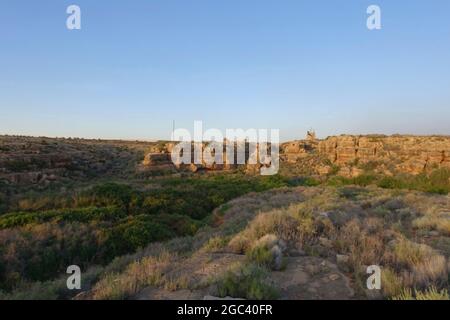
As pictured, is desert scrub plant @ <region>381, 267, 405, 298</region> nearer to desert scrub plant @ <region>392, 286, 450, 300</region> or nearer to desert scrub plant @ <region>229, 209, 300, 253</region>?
desert scrub plant @ <region>392, 286, 450, 300</region>

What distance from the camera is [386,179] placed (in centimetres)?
2756

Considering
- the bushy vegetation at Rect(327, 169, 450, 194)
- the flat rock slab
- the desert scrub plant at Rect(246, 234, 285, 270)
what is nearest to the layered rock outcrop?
the bushy vegetation at Rect(327, 169, 450, 194)

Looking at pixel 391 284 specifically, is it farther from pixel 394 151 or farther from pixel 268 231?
pixel 394 151

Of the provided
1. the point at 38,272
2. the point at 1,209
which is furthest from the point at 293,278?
the point at 1,209

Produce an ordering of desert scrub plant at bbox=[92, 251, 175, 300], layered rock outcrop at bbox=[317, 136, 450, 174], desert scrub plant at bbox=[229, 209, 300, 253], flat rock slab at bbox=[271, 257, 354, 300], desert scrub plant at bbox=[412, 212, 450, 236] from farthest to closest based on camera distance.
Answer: layered rock outcrop at bbox=[317, 136, 450, 174]
desert scrub plant at bbox=[412, 212, 450, 236]
desert scrub plant at bbox=[229, 209, 300, 253]
desert scrub plant at bbox=[92, 251, 175, 300]
flat rock slab at bbox=[271, 257, 354, 300]

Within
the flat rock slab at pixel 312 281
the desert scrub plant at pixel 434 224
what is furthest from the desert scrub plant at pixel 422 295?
the desert scrub plant at pixel 434 224

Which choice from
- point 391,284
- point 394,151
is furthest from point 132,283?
point 394,151

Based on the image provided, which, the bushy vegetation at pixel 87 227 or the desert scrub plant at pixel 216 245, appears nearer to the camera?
the desert scrub plant at pixel 216 245

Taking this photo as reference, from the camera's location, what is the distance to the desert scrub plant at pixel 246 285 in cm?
439

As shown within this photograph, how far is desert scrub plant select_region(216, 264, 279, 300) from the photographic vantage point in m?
4.39

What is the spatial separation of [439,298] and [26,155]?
1313 inches

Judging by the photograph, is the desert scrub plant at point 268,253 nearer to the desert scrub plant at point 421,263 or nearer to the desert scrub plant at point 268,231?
the desert scrub plant at point 268,231

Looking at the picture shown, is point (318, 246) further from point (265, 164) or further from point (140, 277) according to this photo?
point (265, 164)

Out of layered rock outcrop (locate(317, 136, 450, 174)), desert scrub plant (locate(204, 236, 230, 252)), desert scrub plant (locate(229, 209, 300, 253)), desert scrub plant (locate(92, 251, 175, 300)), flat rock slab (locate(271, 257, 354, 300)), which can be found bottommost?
desert scrub plant (locate(204, 236, 230, 252))
